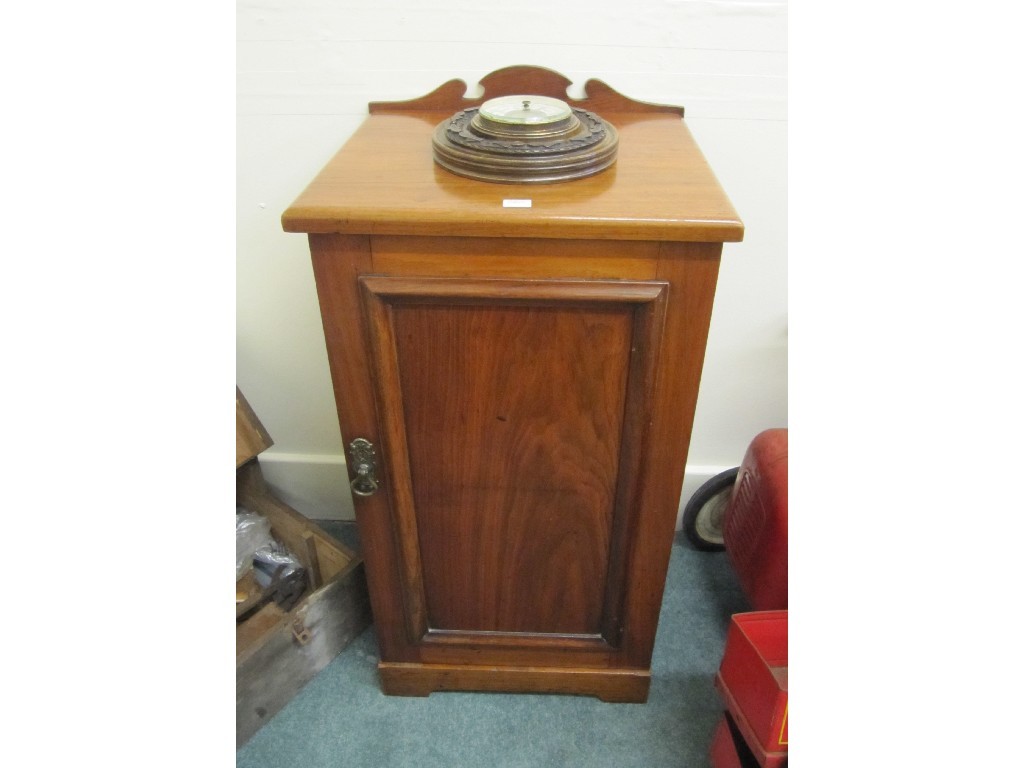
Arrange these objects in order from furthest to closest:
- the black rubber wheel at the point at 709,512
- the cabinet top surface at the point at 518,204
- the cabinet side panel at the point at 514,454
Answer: the black rubber wheel at the point at 709,512 → the cabinet side panel at the point at 514,454 → the cabinet top surface at the point at 518,204

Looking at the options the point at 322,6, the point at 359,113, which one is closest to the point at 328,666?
the point at 359,113

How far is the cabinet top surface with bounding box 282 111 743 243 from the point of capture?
0.72m

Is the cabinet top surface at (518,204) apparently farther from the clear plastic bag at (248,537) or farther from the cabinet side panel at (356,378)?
the clear plastic bag at (248,537)

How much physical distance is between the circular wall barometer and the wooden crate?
29.2 inches

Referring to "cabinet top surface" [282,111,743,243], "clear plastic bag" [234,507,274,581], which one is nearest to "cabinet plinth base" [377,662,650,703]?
"clear plastic bag" [234,507,274,581]

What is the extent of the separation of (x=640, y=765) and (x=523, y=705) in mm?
224

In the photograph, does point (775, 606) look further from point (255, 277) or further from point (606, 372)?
point (255, 277)

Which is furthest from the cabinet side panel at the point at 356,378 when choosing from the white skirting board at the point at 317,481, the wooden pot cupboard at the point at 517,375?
the white skirting board at the point at 317,481

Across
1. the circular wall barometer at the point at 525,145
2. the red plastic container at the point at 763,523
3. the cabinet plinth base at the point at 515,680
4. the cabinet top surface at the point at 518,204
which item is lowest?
the cabinet plinth base at the point at 515,680

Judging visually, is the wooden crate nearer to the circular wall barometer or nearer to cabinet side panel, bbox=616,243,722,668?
cabinet side panel, bbox=616,243,722,668

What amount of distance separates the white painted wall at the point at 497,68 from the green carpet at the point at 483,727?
2.30 ft

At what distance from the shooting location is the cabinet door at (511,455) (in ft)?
2.64

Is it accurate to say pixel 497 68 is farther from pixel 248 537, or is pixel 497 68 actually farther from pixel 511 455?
pixel 248 537

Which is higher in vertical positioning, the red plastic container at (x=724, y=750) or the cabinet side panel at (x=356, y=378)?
the cabinet side panel at (x=356, y=378)
